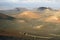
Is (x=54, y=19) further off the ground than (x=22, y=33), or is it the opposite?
(x=54, y=19)

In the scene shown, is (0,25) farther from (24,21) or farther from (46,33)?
(46,33)

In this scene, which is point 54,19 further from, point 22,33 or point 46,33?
point 22,33

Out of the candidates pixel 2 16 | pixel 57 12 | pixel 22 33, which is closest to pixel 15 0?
pixel 2 16

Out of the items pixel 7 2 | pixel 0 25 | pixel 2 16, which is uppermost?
pixel 7 2

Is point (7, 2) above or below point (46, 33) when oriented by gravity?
above

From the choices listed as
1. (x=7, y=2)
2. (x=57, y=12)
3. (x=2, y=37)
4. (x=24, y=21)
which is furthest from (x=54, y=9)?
(x=2, y=37)

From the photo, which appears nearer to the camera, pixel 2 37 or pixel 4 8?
pixel 2 37

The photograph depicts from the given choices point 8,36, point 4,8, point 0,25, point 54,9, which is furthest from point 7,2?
point 54,9

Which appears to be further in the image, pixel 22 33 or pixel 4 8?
pixel 4 8

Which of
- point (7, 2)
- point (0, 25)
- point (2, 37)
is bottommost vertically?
point (2, 37)
